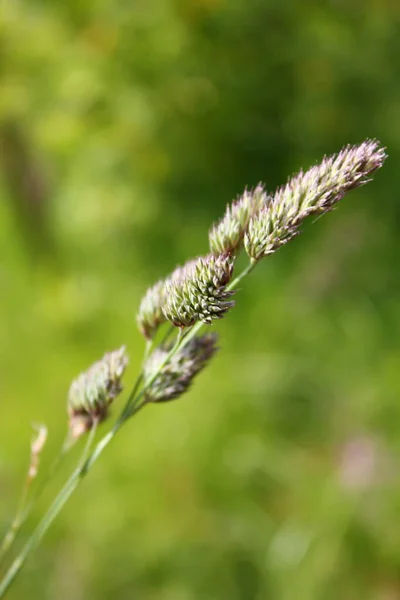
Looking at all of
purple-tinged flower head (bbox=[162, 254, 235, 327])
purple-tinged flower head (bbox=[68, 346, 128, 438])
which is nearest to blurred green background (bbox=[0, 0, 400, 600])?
purple-tinged flower head (bbox=[68, 346, 128, 438])

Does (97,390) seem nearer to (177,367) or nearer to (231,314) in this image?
(177,367)

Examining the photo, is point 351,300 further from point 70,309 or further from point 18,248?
point 18,248

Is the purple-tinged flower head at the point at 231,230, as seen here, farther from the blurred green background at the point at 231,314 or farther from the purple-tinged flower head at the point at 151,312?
the blurred green background at the point at 231,314

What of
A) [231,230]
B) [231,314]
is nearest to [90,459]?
[231,230]

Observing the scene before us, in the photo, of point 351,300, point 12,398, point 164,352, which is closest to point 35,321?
point 12,398

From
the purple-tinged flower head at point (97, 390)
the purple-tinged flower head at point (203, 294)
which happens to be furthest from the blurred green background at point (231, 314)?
the purple-tinged flower head at point (203, 294)
